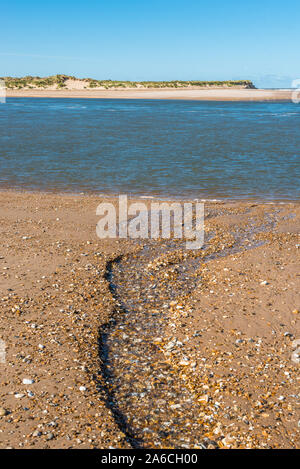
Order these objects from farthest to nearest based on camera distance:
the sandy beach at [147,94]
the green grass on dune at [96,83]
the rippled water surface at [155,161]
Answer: the green grass on dune at [96,83]
the sandy beach at [147,94]
the rippled water surface at [155,161]

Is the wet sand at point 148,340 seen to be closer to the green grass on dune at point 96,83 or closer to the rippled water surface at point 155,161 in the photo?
the rippled water surface at point 155,161

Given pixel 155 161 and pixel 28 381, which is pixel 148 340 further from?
pixel 155 161

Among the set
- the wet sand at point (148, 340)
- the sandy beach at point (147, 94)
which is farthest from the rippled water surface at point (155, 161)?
the sandy beach at point (147, 94)

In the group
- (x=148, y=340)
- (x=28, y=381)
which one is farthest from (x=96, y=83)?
(x=28, y=381)

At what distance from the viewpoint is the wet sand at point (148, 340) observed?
5.98 meters

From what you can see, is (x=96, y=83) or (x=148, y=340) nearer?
(x=148, y=340)

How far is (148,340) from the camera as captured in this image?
8055mm

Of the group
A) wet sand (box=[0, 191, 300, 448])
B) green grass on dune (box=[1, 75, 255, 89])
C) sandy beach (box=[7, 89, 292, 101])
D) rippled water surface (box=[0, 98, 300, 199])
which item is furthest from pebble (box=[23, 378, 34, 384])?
green grass on dune (box=[1, 75, 255, 89])

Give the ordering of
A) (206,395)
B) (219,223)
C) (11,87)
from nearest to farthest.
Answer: (206,395)
(219,223)
(11,87)

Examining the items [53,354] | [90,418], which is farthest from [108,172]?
[90,418]

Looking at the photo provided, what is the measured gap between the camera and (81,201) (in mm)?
A: 16828

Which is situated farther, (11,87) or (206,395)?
(11,87)
